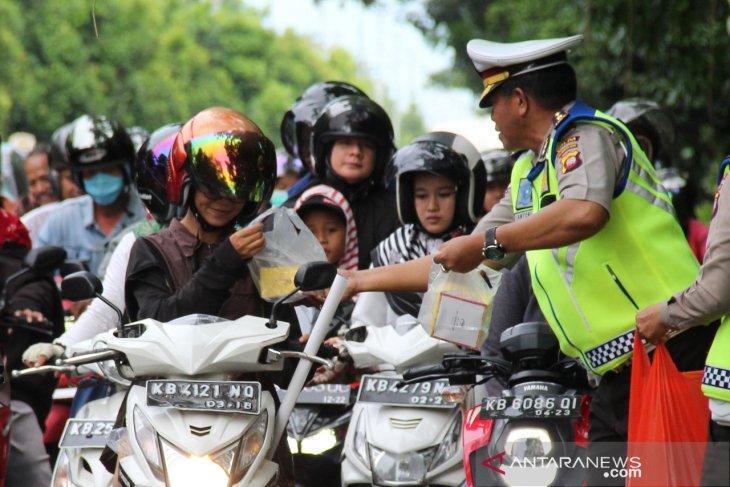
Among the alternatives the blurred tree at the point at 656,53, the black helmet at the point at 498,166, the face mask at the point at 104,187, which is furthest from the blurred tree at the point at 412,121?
the black helmet at the point at 498,166

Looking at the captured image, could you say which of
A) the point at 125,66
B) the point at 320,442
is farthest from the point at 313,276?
the point at 125,66

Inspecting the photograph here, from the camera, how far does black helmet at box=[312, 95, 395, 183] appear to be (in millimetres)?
8070

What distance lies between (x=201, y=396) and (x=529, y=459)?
3.65 ft

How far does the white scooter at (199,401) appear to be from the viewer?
4.43 metres

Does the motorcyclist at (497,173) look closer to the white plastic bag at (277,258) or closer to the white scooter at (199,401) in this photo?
the white plastic bag at (277,258)

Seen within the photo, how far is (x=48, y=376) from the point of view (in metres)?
7.32

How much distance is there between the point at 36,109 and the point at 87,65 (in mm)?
4023

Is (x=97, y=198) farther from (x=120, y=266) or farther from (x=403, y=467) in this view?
(x=403, y=467)

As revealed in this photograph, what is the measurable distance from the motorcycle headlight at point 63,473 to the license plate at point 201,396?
5.28ft

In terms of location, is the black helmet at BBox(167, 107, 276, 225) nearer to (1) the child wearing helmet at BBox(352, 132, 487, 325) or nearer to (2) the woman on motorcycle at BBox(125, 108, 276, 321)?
(2) the woman on motorcycle at BBox(125, 108, 276, 321)

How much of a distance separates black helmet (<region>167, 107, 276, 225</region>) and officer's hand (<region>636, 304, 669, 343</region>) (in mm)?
1537

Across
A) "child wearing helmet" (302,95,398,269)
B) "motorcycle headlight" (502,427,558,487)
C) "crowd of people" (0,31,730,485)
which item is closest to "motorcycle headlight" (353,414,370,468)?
"crowd of people" (0,31,730,485)

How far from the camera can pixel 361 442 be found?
19.7 ft

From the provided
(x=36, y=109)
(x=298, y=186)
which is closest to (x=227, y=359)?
(x=298, y=186)
